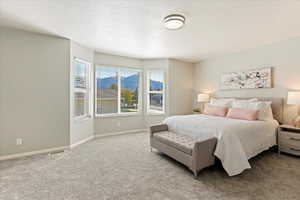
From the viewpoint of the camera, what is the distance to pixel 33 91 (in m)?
3.10

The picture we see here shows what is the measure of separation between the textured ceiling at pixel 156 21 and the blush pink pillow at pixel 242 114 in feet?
5.17

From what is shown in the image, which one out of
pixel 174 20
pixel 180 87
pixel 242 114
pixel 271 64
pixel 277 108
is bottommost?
pixel 242 114

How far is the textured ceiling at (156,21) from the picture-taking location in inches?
82.2

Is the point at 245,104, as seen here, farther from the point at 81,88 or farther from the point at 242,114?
the point at 81,88

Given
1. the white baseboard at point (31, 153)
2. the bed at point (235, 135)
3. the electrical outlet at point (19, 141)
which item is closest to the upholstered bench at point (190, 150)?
the bed at point (235, 135)

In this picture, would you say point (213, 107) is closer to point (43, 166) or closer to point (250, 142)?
point (250, 142)

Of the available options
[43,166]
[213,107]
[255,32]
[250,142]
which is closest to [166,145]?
[250,142]

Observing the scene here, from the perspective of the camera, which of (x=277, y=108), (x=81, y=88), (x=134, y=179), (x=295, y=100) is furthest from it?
(x=81, y=88)

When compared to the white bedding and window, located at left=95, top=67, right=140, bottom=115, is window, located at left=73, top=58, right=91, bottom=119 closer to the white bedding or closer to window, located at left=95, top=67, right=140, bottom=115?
window, located at left=95, top=67, right=140, bottom=115

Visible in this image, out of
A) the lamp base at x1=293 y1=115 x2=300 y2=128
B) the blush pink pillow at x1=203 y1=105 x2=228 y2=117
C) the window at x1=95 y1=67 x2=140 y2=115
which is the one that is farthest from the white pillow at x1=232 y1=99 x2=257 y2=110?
the window at x1=95 y1=67 x2=140 y2=115

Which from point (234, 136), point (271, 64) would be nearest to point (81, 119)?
point (234, 136)

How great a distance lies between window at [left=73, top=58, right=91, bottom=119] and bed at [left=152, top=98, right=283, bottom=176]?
2.34m

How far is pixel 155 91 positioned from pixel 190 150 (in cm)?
323

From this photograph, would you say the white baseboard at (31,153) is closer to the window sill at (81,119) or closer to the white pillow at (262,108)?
the window sill at (81,119)
